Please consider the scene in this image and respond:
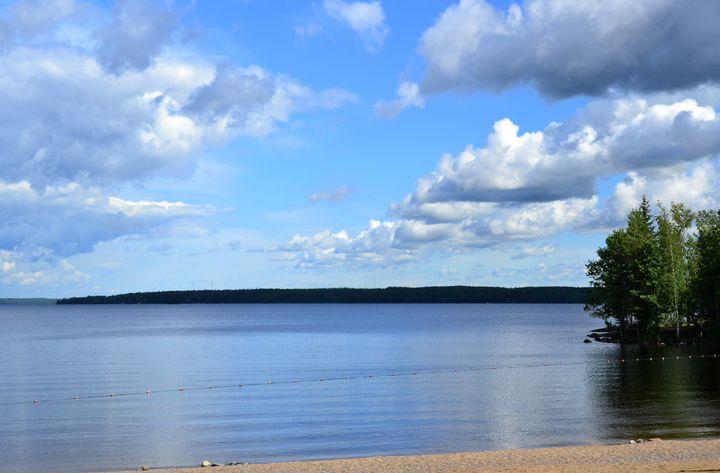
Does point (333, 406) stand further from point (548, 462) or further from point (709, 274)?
point (709, 274)

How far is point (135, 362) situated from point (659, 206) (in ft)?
224

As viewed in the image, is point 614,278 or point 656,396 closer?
point 656,396

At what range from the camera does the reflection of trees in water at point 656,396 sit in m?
39.5

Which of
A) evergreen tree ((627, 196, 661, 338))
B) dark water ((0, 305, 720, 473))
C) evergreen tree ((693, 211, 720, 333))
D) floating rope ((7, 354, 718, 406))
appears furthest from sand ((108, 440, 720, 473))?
evergreen tree ((627, 196, 661, 338))

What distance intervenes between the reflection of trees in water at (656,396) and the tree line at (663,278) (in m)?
13.8

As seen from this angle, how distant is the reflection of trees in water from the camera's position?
39.5 metres

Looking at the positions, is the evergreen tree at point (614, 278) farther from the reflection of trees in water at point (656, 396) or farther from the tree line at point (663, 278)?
the reflection of trees in water at point (656, 396)

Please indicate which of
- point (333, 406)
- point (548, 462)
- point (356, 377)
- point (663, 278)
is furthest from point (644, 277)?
point (548, 462)

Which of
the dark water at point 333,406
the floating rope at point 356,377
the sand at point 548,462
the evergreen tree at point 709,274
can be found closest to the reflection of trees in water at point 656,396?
the dark water at point 333,406

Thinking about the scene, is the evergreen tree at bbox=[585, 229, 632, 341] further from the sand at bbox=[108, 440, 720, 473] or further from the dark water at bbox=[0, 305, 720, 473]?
the sand at bbox=[108, 440, 720, 473]

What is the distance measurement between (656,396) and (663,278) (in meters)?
50.4

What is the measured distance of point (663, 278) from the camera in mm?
98562

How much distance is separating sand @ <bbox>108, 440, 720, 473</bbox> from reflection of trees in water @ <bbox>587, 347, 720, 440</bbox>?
6057mm

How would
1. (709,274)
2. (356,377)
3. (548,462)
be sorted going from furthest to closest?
(709,274), (356,377), (548,462)
